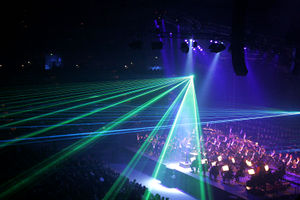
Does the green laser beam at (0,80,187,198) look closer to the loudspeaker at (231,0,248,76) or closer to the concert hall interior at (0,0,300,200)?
the concert hall interior at (0,0,300,200)

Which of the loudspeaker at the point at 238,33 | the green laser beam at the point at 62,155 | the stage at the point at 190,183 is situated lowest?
the stage at the point at 190,183

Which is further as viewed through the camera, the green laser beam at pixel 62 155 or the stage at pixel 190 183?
the stage at pixel 190 183

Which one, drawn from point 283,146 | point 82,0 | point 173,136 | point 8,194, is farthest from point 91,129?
point 283,146

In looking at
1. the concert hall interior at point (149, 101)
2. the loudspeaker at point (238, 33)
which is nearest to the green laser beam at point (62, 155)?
the concert hall interior at point (149, 101)

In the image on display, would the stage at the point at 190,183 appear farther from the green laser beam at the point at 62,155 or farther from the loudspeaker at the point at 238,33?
the loudspeaker at the point at 238,33

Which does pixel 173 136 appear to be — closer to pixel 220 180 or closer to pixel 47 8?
pixel 220 180

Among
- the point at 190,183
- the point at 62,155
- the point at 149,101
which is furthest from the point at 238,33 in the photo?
the point at 149,101

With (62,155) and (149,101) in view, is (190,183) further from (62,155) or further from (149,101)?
(149,101)

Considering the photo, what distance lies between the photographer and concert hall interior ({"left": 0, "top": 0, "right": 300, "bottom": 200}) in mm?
8008

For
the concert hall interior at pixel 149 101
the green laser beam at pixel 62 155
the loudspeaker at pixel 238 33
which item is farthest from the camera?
the concert hall interior at pixel 149 101

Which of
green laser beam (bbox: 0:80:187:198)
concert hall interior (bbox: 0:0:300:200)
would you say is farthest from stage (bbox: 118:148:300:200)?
green laser beam (bbox: 0:80:187:198)

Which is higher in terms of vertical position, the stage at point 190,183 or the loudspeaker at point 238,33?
the loudspeaker at point 238,33

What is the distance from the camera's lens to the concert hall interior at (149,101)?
8008mm

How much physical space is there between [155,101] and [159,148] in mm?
3188
